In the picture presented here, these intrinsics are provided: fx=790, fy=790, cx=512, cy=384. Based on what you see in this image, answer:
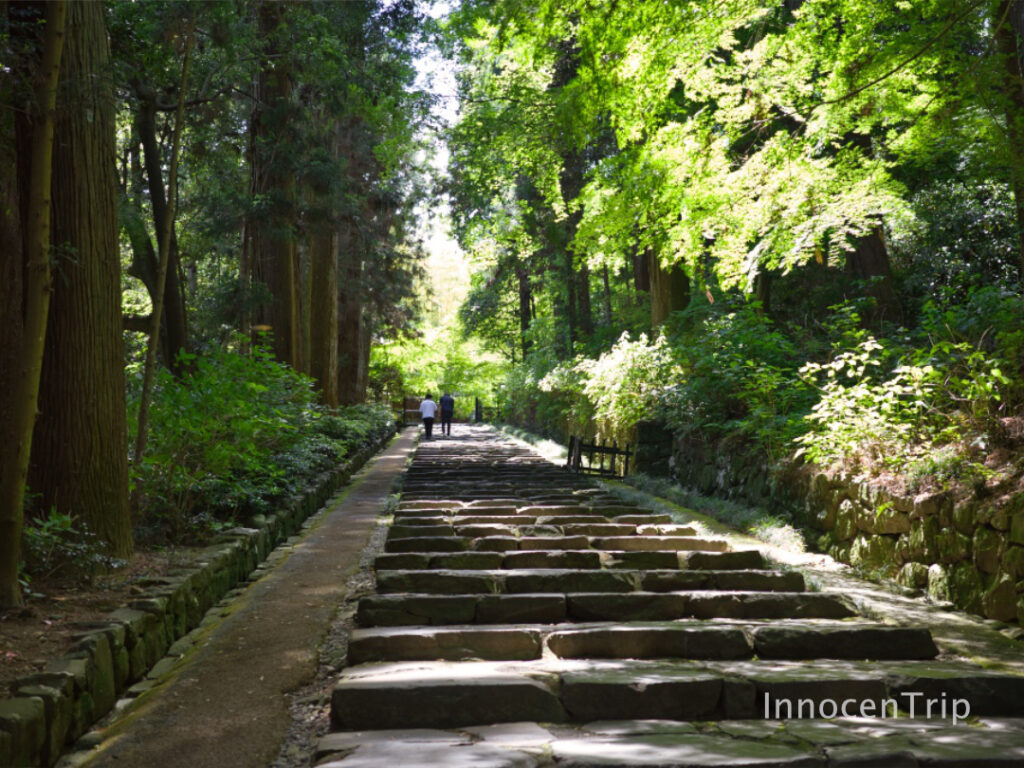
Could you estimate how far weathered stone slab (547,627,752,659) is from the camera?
4461 millimetres

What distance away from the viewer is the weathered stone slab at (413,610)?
196 inches

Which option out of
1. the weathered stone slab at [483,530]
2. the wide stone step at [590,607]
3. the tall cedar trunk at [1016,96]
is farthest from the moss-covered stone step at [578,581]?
the tall cedar trunk at [1016,96]

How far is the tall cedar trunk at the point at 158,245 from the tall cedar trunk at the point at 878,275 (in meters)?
10.3

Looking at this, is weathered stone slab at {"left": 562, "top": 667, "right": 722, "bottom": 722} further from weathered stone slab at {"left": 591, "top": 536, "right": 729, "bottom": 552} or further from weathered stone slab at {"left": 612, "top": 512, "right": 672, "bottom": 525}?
weathered stone slab at {"left": 612, "top": 512, "right": 672, "bottom": 525}

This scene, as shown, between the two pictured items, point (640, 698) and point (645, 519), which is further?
point (645, 519)

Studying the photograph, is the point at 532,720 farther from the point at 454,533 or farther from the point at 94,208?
the point at 94,208

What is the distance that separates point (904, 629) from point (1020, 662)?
55cm

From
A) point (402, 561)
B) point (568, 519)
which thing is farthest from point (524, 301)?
point (402, 561)

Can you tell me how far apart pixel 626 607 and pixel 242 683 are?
239cm

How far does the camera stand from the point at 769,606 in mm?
5195

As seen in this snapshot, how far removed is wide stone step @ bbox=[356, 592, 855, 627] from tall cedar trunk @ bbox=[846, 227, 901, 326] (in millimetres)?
7779

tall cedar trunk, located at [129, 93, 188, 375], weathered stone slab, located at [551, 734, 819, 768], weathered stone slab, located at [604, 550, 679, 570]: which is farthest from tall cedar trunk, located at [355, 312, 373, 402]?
weathered stone slab, located at [551, 734, 819, 768]

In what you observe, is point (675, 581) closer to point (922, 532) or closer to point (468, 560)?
point (468, 560)

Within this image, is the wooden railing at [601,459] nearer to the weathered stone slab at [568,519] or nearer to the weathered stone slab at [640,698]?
the weathered stone slab at [568,519]
